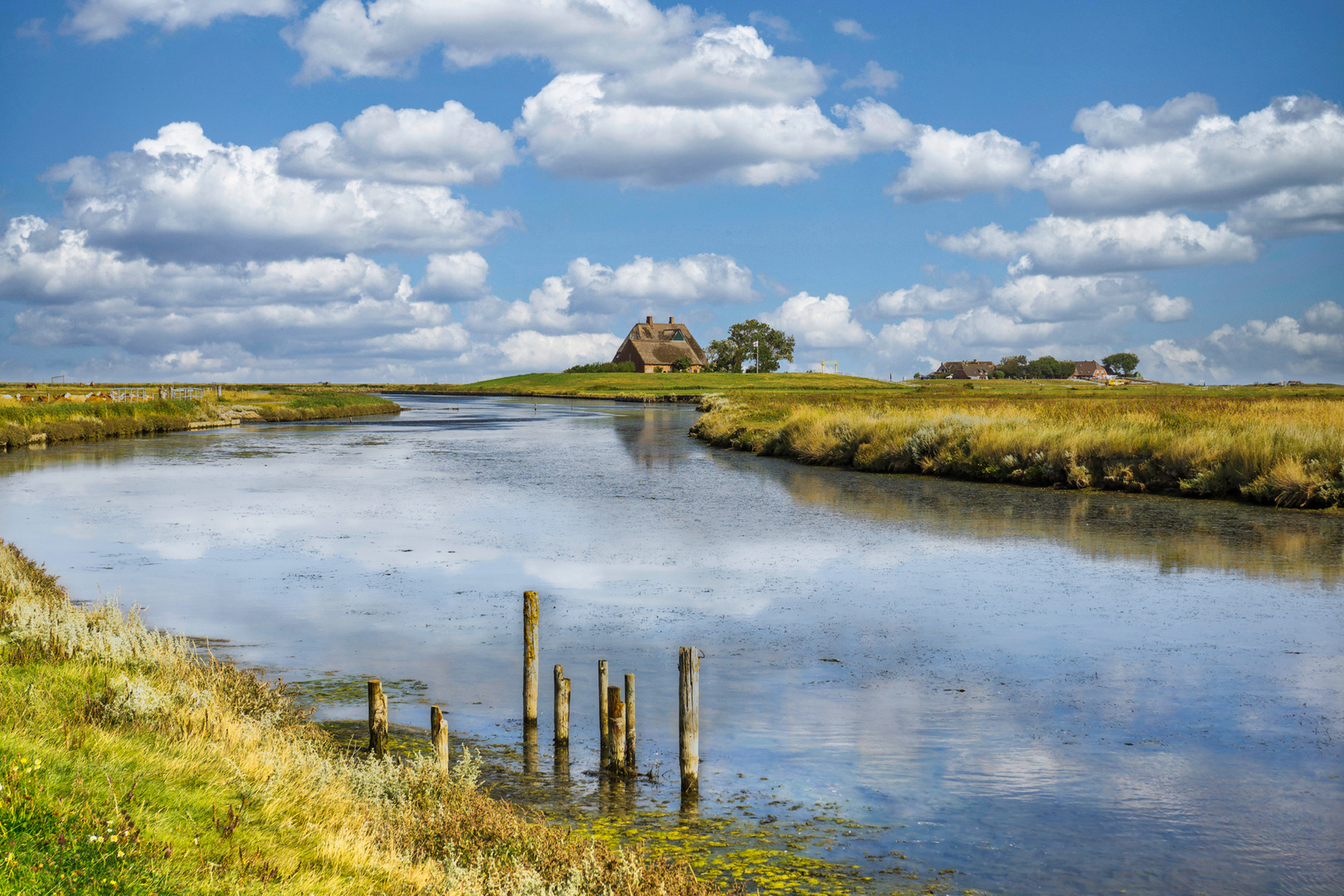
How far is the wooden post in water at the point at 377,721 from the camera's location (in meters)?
8.46

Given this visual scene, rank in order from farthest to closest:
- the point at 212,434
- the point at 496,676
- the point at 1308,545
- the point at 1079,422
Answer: the point at 212,434 → the point at 1079,422 → the point at 1308,545 → the point at 496,676

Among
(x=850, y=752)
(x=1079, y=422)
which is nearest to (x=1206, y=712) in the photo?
(x=850, y=752)

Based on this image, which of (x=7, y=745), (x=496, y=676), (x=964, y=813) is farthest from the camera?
(x=496, y=676)

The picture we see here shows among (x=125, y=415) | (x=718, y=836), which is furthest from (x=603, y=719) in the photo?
(x=125, y=415)

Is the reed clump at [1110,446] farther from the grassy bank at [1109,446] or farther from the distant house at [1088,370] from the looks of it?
the distant house at [1088,370]

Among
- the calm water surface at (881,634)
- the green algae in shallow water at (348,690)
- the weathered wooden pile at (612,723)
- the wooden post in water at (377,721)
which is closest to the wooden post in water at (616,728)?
the weathered wooden pile at (612,723)

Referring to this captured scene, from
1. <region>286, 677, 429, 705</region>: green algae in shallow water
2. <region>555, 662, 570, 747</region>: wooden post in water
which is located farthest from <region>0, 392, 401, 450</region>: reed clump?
<region>555, 662, 570, 747</region>: wooden post in water

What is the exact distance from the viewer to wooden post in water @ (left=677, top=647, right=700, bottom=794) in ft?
26.6

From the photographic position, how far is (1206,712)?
32.7 ft

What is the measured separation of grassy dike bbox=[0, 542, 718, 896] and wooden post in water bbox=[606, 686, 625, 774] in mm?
1115

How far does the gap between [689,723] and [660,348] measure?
148 metres

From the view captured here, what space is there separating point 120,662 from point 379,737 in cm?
254

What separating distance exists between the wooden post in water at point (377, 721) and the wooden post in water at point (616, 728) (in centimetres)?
183

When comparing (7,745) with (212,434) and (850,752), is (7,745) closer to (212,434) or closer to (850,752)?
(850,752)
